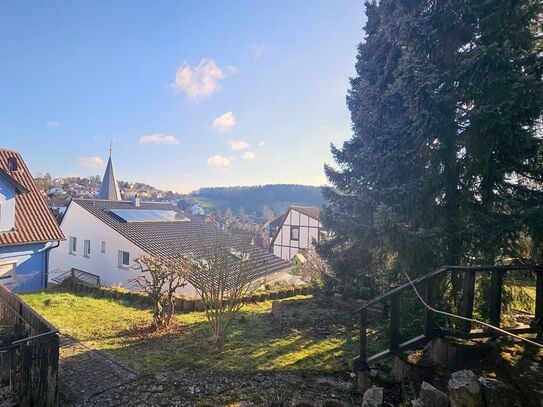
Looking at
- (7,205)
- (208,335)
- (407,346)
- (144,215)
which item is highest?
(7,205)

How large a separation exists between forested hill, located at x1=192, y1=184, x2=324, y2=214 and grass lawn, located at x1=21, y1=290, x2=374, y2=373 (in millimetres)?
43631

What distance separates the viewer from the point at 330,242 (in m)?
9.00

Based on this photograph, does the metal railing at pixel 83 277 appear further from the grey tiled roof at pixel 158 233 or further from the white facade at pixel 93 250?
the grey tiled roof at pixel 158 233

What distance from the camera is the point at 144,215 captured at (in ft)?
69.2

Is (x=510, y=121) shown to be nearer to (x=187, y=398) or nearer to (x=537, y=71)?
(x=537, y=71)

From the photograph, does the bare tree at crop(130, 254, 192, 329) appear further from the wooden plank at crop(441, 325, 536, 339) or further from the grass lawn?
the wooden plank at crop(441, 325, 536, 339)

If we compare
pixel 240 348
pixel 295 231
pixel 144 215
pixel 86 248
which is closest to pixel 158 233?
pixel 144 215

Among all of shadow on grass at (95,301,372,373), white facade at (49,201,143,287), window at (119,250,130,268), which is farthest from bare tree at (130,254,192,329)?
window at (119,250,130,268)

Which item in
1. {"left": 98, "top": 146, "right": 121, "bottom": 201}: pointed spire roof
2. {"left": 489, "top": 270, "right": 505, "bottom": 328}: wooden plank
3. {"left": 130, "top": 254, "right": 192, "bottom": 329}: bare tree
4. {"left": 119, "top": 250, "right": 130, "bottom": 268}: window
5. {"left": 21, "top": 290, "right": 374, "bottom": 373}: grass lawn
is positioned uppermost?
{"left": 98, "top": 146, "right": 121, "bottom": 201}: pointed spire roof

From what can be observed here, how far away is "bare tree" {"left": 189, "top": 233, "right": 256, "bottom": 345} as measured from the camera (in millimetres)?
6744

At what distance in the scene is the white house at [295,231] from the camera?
31156 mm

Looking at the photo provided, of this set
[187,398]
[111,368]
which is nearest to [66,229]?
[111,368]

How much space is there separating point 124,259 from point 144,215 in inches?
163

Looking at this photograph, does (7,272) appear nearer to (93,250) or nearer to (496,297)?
(93,250)
